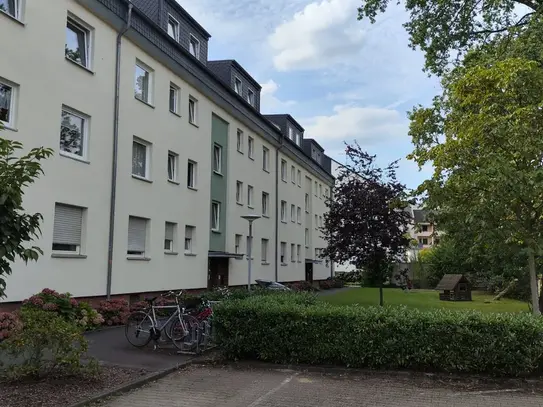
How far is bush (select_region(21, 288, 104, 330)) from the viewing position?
40.0 ft

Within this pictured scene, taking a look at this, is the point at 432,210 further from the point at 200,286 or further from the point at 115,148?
the point at 200,286

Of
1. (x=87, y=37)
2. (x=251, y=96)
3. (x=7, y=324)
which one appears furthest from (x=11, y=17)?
(x=251, y=96)

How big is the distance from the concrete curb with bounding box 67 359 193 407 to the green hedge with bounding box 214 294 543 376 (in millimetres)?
907

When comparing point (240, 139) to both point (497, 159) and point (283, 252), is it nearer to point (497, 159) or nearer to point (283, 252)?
point (283, 252)

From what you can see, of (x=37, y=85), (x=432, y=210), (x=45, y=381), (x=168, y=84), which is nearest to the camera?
(x=45, y=381)

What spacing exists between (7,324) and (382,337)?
299 inches

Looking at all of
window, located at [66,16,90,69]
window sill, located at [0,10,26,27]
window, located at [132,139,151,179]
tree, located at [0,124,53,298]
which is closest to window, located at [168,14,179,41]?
window, located at [132,139,151,179]

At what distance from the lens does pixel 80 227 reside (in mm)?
15195

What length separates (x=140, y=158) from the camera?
18.6 meters

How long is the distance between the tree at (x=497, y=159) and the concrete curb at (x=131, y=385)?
597 centimetres

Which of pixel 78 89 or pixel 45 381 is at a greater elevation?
pixel 78 89

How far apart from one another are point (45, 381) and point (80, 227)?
340 inches

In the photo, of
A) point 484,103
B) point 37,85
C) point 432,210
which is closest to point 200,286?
point 37,85

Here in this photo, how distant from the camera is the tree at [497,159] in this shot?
373 inches
